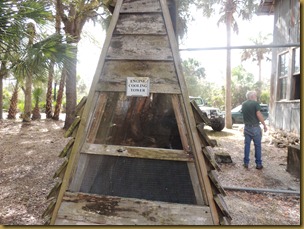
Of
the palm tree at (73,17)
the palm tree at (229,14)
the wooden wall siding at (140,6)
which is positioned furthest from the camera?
the palm tree at (229,14)

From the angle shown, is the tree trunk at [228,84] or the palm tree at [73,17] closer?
the palm tree at [73,17]

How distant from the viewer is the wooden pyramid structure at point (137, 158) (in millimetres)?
1922

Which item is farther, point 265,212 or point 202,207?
point 265,212

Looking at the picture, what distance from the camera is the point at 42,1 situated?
599 centimetres

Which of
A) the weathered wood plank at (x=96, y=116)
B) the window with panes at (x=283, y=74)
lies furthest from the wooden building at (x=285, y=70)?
the weathered wood plank at (x=96, y=116)

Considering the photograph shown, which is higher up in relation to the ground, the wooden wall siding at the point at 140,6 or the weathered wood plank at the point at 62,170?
the wooden wall siding at the point at 140,6

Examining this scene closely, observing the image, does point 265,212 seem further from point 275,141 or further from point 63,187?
point 275,141

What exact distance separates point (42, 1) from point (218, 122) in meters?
8.28

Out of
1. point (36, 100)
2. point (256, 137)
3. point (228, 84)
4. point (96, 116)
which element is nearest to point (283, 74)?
point (256, 137)

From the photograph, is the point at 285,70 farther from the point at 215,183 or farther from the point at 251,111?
the point at 215,183

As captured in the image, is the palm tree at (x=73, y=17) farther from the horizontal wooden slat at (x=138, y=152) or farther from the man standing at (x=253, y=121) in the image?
the horizontal wooden slat at (x=138, y=152)

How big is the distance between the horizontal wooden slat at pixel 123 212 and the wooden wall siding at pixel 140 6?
5.16ft

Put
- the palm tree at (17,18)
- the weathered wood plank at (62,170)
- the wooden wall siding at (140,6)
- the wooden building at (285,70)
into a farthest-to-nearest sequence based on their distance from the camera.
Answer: the wooden building at (285,70), the palm tree at (17,18), the wooden wall siding at (140,6), the weathered wood plank at (62,170)

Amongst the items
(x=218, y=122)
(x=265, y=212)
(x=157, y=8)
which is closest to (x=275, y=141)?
(x=218, y=122)
